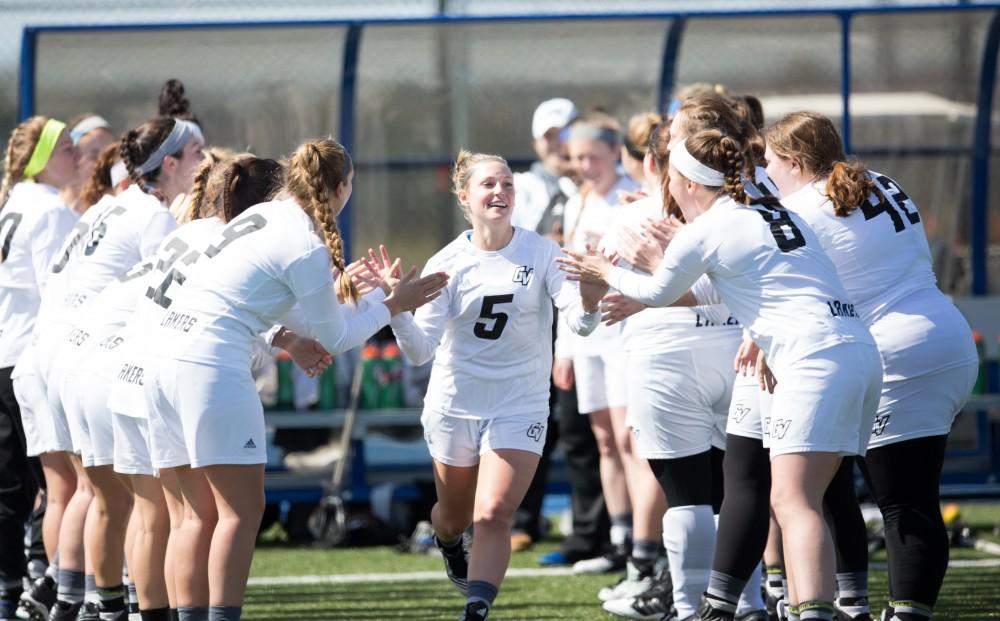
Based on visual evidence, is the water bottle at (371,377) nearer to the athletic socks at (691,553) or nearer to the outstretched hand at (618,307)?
the athletic socks at (691,553)

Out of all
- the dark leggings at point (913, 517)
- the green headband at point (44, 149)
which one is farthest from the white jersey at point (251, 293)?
the green headband at point (44, 149)

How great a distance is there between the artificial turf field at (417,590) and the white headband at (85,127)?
93.0 inches

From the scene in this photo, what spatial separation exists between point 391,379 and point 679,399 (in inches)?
157

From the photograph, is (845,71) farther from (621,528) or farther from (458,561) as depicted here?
(458,561)

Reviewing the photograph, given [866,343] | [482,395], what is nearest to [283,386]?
[482,395]

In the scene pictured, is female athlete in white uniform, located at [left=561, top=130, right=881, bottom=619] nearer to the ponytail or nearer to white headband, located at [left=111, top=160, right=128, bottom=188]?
the ponytail

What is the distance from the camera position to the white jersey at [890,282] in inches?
190

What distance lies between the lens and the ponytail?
190 inches

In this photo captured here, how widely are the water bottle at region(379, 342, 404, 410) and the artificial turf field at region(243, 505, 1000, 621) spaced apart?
3.17 feet

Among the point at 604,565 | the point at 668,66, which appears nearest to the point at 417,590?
the point at 604,565

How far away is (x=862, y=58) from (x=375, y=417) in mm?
3773

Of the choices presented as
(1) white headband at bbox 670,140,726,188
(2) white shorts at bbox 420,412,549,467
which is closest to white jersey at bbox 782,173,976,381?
(1) white headband at bbox 670,140,726,188

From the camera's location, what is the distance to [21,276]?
20.9 ft

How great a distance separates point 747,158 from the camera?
4832 millimetres
